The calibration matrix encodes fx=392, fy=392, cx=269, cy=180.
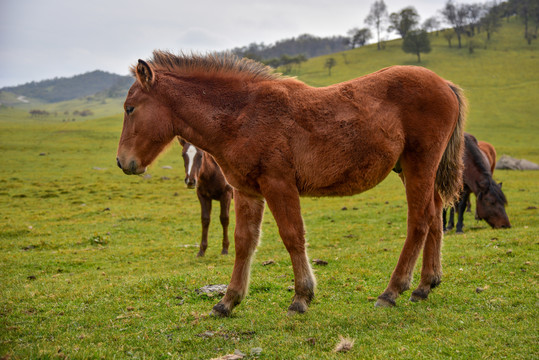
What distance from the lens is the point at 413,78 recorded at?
18.2 ft

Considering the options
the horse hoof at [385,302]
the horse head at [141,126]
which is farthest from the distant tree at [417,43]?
the horse head at [141,126]

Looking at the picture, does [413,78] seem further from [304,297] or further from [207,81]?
[304,297]

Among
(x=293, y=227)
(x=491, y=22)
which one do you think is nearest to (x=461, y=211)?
(x=293, y=227)

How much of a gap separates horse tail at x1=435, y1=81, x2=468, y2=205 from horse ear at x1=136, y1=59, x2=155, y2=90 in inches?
174

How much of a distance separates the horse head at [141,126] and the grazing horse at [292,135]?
14 mm

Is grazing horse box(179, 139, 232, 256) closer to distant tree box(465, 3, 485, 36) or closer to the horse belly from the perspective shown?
the horse belly

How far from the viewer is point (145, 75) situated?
518 cm

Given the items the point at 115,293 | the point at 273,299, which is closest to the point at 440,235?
the point at 273,299

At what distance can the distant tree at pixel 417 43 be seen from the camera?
87.4 metres

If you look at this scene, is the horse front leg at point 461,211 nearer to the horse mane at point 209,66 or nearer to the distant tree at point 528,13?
the horse mane at point 209,66

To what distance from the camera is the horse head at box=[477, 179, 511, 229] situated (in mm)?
11898

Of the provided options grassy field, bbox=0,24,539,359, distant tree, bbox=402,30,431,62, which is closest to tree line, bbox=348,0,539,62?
distant tree, bbox=402,30,431,62

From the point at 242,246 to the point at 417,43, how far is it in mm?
93778

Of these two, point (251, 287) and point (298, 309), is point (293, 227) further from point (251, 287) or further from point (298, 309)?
point (251, 287)
